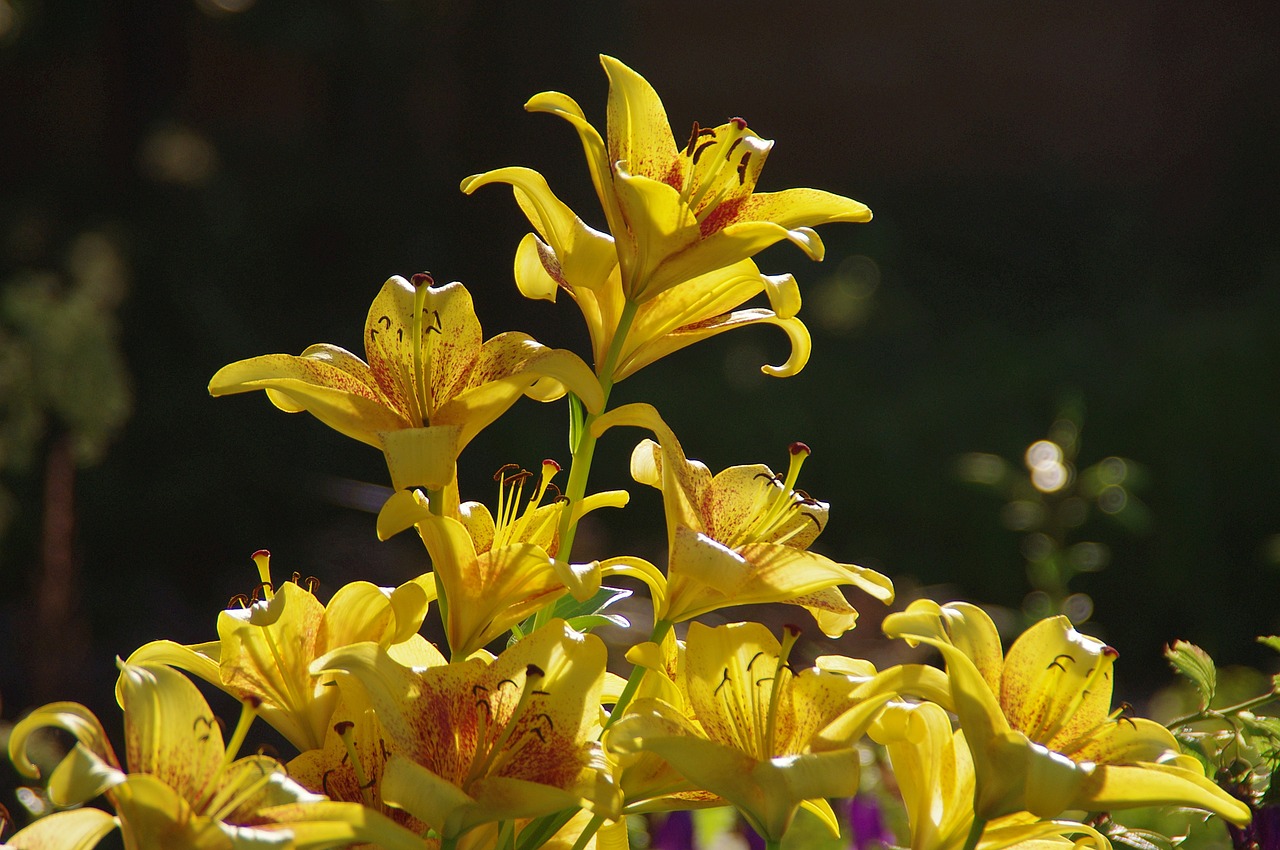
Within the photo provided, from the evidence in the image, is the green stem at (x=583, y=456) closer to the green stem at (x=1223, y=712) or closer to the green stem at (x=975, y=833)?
the green stem at (x=975, y=833)

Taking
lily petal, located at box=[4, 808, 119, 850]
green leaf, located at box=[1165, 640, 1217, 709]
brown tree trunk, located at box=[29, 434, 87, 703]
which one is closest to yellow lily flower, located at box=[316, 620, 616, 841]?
lily petal, located at box=[4, 808, 119, 850]

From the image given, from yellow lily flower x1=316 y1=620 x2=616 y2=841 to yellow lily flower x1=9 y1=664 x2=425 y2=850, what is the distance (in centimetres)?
3

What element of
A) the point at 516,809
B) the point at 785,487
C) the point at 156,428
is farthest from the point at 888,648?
the point at 156,428

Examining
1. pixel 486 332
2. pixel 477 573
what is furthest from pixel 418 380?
pixel 486 332

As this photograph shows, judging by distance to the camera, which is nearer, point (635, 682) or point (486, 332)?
point (635, 682)

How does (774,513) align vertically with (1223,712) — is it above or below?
above

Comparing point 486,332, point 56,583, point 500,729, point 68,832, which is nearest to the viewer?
point 68,832

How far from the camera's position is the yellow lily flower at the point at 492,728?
558 mm

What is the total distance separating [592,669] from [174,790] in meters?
0.20

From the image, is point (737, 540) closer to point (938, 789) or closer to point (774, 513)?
point (774, 513)

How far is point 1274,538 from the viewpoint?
3.86 meters

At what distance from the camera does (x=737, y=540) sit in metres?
0.73

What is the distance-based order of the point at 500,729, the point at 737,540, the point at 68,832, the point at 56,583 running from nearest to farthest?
the point at 68,832 < the point at 500,729 < the point at 737,540 < the point at 56,583

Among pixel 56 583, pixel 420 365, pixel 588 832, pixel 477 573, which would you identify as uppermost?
pixel 420 365
